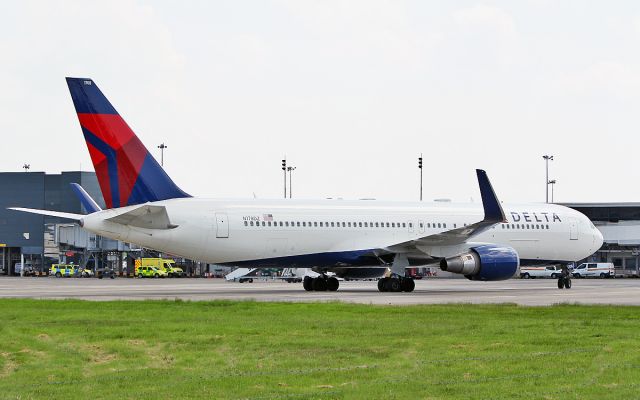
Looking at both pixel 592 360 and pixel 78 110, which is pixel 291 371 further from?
pixel 78 110

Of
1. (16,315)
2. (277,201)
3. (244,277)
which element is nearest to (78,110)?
(277,201)

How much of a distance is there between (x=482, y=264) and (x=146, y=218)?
12827 mm

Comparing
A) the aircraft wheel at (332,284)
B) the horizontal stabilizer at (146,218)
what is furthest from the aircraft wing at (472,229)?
the horizontal stabilizer at (146,218)

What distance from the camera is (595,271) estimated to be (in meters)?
87.2

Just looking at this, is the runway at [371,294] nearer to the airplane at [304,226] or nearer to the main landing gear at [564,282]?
the main landing gear at [564,282]

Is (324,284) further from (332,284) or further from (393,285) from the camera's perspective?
(393,285)

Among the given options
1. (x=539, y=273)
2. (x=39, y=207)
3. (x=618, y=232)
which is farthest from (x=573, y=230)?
(x=39, y=207)

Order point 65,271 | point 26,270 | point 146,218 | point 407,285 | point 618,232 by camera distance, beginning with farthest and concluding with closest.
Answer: point 26,270
point 65,271
point 618,232
point 407,285
point 146,218

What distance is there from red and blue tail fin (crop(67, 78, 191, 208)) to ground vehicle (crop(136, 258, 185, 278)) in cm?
5687

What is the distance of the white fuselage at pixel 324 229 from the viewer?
37.7 metres

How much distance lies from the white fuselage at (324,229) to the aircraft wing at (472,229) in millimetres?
519

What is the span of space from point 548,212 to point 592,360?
110ft

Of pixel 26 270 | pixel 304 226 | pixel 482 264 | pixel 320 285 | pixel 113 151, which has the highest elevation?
pixel 113 151

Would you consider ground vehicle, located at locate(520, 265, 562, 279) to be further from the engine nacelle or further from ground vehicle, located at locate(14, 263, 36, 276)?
ground vehicle, located at locate(14, 263, 36, 276)
